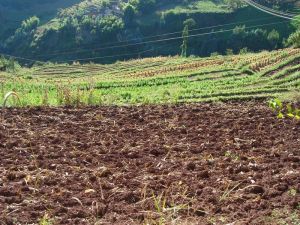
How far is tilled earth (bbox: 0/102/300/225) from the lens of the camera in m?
6.39

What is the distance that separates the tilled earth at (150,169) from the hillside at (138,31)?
264 ft

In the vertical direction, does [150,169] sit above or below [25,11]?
below

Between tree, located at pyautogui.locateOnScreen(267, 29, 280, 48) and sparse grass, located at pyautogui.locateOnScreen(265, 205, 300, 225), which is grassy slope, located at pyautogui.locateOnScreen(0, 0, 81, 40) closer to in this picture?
tree, located at pyautogui.locateOnScreen(267, 29, 280, 48)

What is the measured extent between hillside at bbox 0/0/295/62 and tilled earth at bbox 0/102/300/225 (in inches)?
3168

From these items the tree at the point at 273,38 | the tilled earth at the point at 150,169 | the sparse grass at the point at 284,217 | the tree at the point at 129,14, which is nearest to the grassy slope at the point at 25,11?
the tree at the point at 129,14

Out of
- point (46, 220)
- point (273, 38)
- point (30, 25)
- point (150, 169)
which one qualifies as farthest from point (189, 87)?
point (30, 25)

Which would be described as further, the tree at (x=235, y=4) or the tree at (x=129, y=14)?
the tree at (x=129, y=14)

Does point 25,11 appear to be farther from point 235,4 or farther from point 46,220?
point 46,220

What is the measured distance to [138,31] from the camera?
377 feet

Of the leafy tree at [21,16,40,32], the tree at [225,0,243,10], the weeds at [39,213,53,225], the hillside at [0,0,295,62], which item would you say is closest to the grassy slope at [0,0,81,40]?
the hillside at [0,0,295,62]

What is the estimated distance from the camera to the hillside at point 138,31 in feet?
317

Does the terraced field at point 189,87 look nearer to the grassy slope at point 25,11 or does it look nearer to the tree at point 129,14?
the tree at point 129,14

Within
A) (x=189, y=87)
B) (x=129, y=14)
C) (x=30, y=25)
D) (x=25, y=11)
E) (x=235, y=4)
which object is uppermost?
(x=25, y=11)

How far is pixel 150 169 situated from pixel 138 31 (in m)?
108
